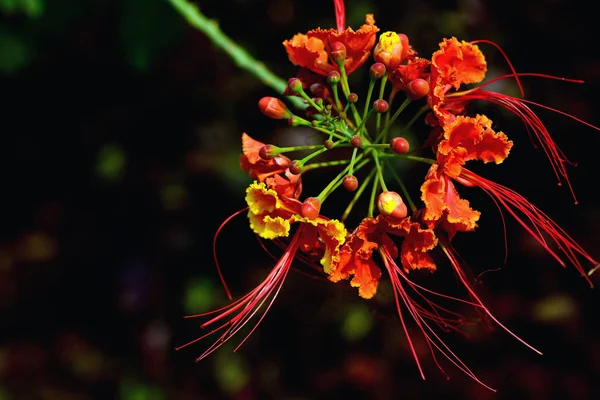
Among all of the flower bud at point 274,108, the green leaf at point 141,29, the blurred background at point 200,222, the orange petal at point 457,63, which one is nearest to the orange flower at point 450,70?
the orange petal at point 457,63

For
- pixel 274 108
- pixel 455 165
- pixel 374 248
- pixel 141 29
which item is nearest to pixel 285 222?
pixel 374 248

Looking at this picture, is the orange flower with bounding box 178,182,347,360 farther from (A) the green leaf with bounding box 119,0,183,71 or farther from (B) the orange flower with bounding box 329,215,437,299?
(A) the green leaf with bounding box 119,0,183,71

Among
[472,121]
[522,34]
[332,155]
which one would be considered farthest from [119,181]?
[472,121]

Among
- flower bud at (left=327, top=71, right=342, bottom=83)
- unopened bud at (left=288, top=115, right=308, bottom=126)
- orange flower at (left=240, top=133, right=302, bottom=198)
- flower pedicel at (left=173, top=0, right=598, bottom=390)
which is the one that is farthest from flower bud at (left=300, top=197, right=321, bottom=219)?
flower bud at (left=327, top=71, right=342, bottom=83)

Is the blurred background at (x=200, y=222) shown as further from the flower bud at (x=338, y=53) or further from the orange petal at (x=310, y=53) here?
the flower bud at (x=338, y=53)

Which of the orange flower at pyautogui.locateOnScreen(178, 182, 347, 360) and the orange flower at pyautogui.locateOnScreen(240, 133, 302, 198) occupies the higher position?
the orange flower at pyautogui.locateOnScreen(240, 133, 302, 198)

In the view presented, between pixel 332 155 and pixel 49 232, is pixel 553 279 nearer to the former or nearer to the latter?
pixel 332 155
